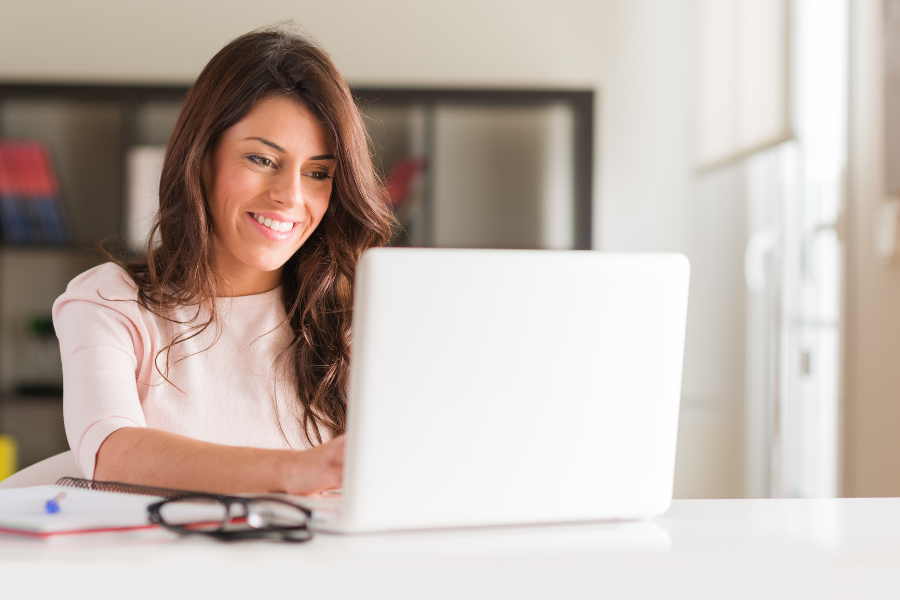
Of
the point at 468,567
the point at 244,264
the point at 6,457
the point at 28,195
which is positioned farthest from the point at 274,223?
the point at 6,457

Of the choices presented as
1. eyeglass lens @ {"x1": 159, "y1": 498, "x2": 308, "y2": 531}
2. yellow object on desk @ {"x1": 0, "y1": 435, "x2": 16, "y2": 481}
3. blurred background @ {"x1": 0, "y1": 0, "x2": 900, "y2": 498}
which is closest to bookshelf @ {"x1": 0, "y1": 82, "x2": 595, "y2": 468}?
blurred background @ {"x1": 0, "y1": 0, "x2": 900, "y2": 498}

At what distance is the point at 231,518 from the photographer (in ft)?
2.28

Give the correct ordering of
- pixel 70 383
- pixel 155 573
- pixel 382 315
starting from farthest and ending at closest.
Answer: pixel 70 383
pixel 382 315
pixel 155 573

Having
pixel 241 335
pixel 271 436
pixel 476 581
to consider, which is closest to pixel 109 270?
pixel 241 335

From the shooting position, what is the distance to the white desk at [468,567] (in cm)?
57

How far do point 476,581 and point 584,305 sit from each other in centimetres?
26

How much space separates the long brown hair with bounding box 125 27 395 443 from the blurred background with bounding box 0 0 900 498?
1459 millimetres

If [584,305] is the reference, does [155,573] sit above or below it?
below

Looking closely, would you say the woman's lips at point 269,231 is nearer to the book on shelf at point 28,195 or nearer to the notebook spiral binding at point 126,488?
the notebook spiral binding at point 126,488

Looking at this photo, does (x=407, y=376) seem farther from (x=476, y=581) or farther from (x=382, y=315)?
(x=476, y=581)

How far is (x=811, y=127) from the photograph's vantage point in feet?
9.87

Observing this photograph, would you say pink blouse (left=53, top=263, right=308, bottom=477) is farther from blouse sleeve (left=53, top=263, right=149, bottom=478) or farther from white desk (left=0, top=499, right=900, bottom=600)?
white desk (left=0, top=499, right=900, bottom=600)

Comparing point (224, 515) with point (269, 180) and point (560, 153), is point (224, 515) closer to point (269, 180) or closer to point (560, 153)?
point (269, 180)

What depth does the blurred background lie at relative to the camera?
3025 mm
